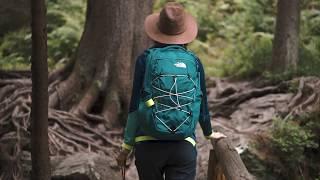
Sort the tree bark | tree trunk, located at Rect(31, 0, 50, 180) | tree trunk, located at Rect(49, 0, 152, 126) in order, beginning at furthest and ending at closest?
tree trunk, located at Rect(49, 0, 152, 126) < tree trunk, located at Rect(31, 0, 50, 180) < the tree bark

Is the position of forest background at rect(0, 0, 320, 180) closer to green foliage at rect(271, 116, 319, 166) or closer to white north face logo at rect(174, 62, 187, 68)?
green foliage at rect(271, 116, 319, 166)

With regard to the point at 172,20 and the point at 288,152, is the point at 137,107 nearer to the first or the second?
the point at 172,20

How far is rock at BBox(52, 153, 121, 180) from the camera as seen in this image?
6.91 meters

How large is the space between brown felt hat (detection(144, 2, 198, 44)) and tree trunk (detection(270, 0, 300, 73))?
6519 mm

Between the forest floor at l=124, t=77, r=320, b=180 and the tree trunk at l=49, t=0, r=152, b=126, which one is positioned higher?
the tree trunk at l=49, t=0, r=152, b=126

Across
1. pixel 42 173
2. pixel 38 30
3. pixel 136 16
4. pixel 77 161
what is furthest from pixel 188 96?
pixel 136 16

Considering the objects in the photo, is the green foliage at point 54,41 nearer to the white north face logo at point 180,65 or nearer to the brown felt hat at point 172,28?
the brown felt hat at point 172,28

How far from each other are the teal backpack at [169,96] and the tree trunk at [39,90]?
4.89ft

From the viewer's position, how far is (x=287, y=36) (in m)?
10.8

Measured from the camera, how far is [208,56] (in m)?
15.5

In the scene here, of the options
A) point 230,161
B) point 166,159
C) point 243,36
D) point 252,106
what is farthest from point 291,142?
point 243,36

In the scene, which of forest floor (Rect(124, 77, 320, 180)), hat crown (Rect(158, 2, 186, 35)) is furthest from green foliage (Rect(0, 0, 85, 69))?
hat crown (Rect(158, 2, 186, 35))

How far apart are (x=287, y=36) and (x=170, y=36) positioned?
6.78 metres

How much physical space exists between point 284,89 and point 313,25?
4708mm
